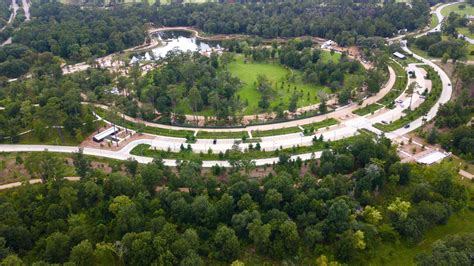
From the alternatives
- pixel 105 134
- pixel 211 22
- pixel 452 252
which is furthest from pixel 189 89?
pixel 452 252

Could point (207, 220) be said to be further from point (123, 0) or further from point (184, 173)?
point (123, 0)

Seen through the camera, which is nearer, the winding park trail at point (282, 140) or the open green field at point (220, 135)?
the winding park trail at point (282, 140)

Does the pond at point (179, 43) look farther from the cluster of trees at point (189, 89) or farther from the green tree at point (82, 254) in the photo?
the green tree at point (82, 254)

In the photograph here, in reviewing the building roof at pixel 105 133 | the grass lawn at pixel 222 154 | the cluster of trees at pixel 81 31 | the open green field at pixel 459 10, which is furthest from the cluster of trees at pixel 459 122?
the cluster of trees at pixel 81 31

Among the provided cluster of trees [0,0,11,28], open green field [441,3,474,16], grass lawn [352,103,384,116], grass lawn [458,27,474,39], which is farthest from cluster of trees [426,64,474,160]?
cluster of trees [0,0,11,28]

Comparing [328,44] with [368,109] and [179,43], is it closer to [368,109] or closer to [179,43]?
[368,109]

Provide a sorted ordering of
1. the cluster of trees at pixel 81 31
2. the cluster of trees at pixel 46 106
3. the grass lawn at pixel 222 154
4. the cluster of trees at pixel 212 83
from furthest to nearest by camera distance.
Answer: the cluster of trees at pixel 81 31, the cluster of trees at pixel 212 83, the cluster of trees at pixel 46 106, the grass lawn at pixel 222 154
